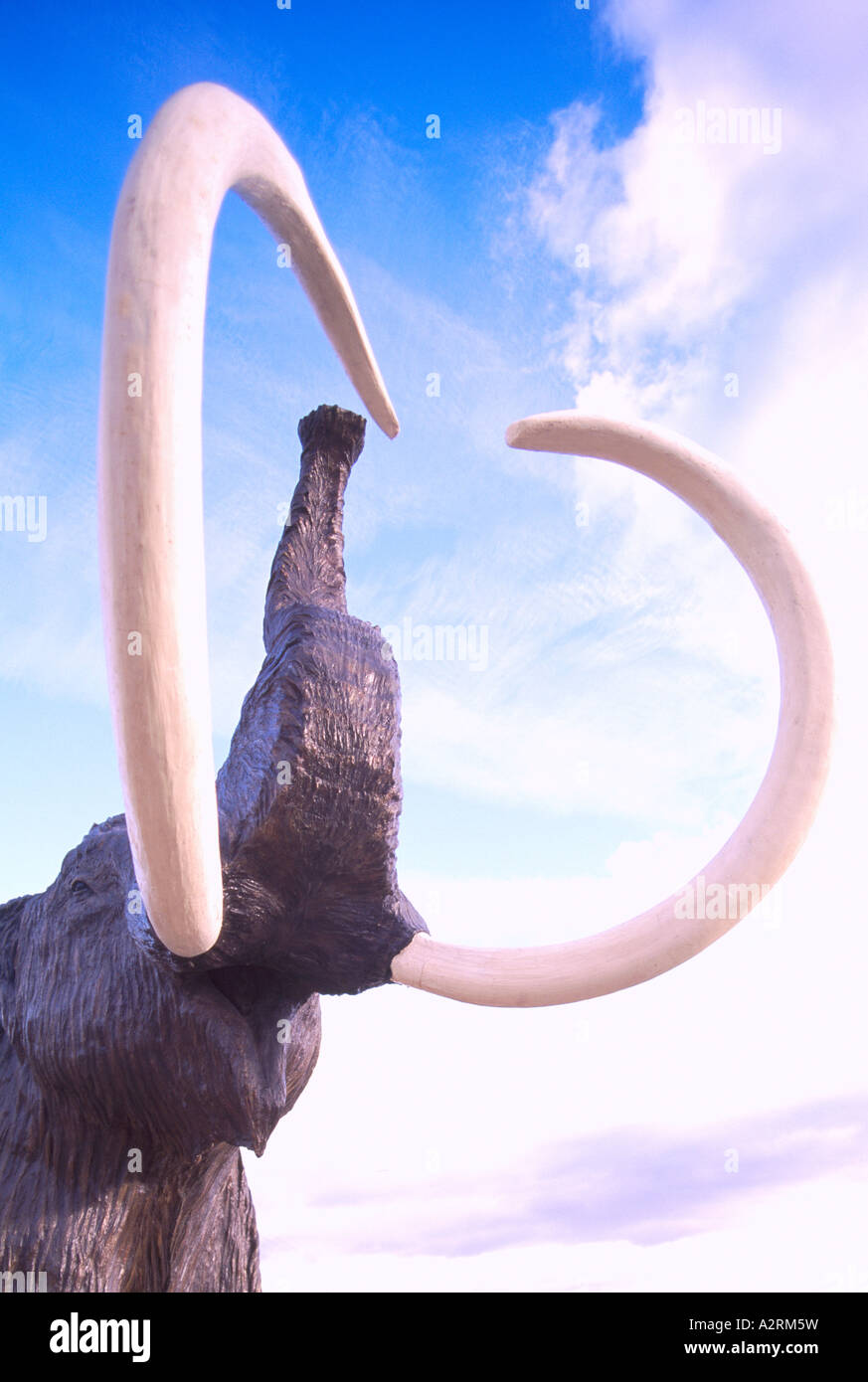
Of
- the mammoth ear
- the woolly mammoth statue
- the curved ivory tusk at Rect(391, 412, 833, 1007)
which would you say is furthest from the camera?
the mammoth ear

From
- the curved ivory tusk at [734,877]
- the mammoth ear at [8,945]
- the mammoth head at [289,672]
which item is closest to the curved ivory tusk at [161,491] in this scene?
the mammoth head at [289,672]

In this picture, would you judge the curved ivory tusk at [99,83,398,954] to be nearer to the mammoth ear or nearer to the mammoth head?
the mammoth head

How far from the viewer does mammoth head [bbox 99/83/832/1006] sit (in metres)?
1.83

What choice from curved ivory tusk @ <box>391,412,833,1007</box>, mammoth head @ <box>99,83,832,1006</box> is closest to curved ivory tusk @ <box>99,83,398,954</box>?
mammoth head @ <box>99,83,832,1006</box>

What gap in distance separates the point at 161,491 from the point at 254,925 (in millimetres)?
992

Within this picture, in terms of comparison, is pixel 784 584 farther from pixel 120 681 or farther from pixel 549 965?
pixel 120 681

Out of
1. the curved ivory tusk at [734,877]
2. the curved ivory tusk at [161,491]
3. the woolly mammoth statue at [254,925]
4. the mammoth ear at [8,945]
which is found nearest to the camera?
the curved ivory tusk at [161,491]

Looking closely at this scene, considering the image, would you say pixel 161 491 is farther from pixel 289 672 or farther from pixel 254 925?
pixel 254 925

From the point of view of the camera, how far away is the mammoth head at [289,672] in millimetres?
1830

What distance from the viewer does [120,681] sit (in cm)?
187

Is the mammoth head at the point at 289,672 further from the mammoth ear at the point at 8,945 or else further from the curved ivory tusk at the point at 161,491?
the mammoth ear at the point at 8,945

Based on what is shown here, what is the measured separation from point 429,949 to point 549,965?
0.27 metres
